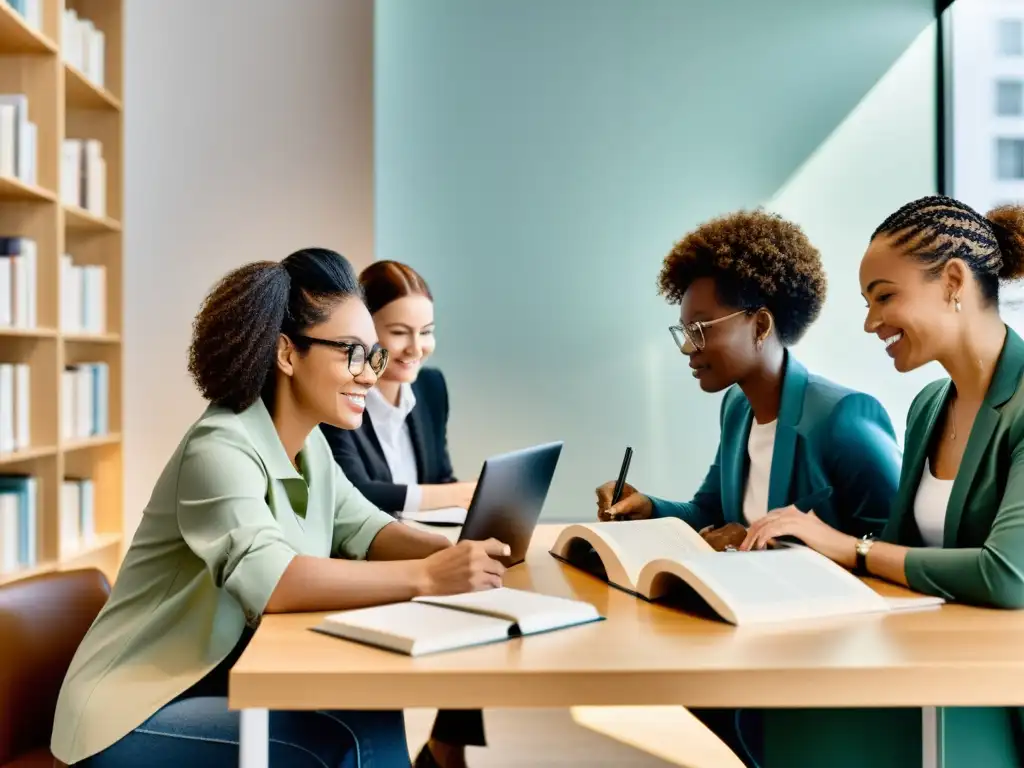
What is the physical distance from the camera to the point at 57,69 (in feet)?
11.1

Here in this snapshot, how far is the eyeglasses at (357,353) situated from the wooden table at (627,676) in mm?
569

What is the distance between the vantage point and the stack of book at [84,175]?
364 cm

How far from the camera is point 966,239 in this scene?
164cm

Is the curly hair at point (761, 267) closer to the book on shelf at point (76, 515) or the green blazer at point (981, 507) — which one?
the green blazer at point (981, 507)

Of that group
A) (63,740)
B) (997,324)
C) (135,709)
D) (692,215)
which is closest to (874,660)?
(997,324)

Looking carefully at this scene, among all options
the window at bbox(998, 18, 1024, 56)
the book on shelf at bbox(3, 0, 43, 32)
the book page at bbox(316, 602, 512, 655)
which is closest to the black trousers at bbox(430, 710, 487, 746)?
the book page at bbox(316, 602, 512, 655)

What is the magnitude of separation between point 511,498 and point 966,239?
0.87 m

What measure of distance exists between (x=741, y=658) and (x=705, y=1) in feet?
11.5

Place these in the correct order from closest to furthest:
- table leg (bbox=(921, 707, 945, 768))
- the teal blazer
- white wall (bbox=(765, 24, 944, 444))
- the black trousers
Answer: table leg (bbox=(921, 707, 945, 768))
the teal blazer
the black trousers
white wall (bbox=(765, 24, 944, 444))

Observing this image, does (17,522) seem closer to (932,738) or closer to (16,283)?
(16,283)

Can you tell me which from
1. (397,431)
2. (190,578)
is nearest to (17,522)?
(397,431)

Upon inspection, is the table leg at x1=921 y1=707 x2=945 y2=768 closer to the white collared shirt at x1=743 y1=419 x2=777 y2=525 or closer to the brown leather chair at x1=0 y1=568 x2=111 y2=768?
the white collared shirt at x1=743 y1=419 x2=777 y2=525

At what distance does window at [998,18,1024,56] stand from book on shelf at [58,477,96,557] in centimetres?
395

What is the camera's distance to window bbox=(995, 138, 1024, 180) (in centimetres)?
390
